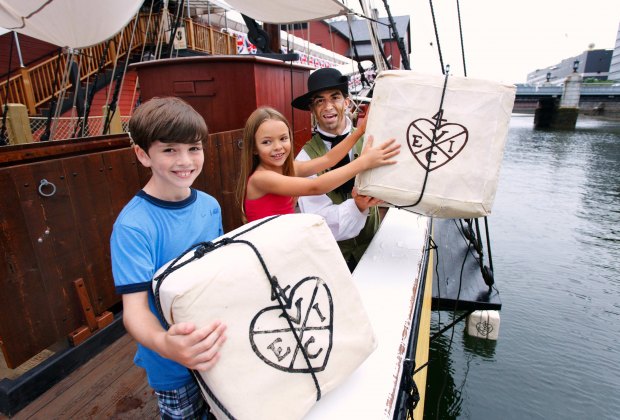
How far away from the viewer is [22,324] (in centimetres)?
187

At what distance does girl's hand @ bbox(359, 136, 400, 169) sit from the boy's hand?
1.05 metres

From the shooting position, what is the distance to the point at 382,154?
5.30 feet

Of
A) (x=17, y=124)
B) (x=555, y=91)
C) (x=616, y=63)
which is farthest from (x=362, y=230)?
(x=616, y=63)

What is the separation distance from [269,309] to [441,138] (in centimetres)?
112

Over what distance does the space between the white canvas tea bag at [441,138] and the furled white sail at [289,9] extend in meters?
2.30

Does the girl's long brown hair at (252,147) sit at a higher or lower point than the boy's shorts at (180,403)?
higher

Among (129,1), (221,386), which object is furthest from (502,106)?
(129,1)

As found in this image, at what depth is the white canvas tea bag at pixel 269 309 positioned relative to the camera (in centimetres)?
80

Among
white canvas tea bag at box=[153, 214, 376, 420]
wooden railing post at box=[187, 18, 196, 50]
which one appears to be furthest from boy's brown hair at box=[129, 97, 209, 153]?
wooden railing post at box=[187, 18, 196, 50]

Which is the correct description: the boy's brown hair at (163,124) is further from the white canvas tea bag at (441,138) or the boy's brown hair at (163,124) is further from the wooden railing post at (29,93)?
the wooden railing post at (29,93)

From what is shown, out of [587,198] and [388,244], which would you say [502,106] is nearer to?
[388,244]

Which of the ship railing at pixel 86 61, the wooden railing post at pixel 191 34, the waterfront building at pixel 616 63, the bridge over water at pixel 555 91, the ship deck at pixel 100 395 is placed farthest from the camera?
the waterfront building at pixel 616 63

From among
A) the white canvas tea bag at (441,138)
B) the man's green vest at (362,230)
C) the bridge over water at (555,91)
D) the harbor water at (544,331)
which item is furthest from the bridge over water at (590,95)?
the white canvas tea bag at (441,138)

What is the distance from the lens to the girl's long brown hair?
5.60 feet
